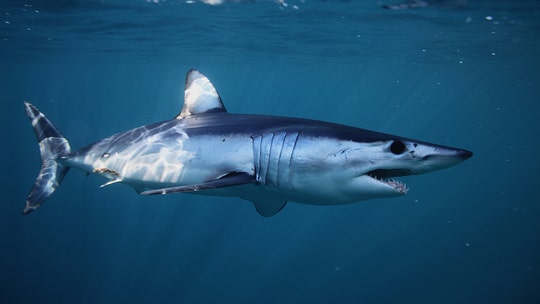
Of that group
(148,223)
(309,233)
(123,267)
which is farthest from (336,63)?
(123,267)

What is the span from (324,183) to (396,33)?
17.2m

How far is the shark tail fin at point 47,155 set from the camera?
20.0ft

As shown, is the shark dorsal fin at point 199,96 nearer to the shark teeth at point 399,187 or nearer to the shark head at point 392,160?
the shark head at point 392,160

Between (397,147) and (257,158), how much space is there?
1483 mm

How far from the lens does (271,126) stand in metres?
3.99

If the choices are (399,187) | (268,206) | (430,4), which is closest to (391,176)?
(399,187)

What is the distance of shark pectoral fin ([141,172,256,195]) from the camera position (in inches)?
127

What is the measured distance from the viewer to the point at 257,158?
12.4ft

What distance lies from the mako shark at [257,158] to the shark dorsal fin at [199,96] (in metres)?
0.02

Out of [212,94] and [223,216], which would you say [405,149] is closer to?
[212,94]

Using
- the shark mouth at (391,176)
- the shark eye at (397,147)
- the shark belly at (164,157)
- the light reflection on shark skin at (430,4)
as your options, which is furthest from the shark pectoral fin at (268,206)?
the light reflection on shark skin at (430,4)

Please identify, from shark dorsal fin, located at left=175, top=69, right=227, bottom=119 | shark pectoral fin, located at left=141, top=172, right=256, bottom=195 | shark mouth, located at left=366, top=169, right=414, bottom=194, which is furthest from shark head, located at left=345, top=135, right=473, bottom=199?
shark dorsal fin, located at left=175, top=69, right=227, bottom=119

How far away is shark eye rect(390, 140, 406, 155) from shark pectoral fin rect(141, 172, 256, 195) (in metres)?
1.41

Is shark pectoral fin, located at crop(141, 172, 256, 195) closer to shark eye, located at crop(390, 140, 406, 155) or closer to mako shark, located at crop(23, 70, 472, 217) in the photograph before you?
mako shark, located at crop(23, 70, 472, 217)
